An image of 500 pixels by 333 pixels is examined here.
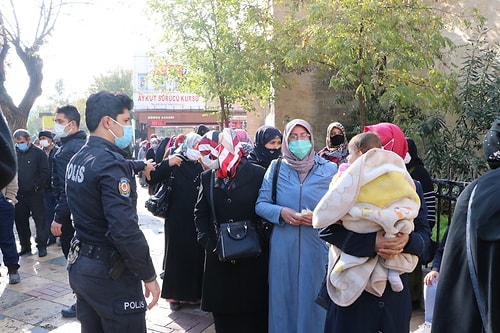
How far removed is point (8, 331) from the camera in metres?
4.23

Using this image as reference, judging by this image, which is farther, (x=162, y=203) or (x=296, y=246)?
(x=162, y=203)

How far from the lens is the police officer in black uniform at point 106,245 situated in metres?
2.45

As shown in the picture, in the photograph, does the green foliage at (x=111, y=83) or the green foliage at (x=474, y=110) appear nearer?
the green foliage at (x=474, y=110)

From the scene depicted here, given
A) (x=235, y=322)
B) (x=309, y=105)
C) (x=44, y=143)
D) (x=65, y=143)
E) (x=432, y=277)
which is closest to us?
(x=432, y=277)

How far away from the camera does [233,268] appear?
3.40 metres

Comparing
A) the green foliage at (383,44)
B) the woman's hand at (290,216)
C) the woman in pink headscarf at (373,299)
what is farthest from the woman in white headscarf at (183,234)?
the green foliage at (383,44)

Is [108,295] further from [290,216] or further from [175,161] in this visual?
[175,161]

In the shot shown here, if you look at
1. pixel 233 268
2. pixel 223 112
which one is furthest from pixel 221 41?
pixel 233 268

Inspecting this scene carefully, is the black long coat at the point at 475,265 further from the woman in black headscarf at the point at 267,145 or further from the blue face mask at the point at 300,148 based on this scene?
the woman in black headscarf at the point at 267,145

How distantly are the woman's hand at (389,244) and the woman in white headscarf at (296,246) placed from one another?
87 centimetres

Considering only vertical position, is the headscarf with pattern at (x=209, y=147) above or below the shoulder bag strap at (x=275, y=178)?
above

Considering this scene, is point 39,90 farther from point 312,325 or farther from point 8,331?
point 312,325

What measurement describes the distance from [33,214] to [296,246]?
536 cm

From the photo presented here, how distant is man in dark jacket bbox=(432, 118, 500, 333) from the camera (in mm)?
1353
